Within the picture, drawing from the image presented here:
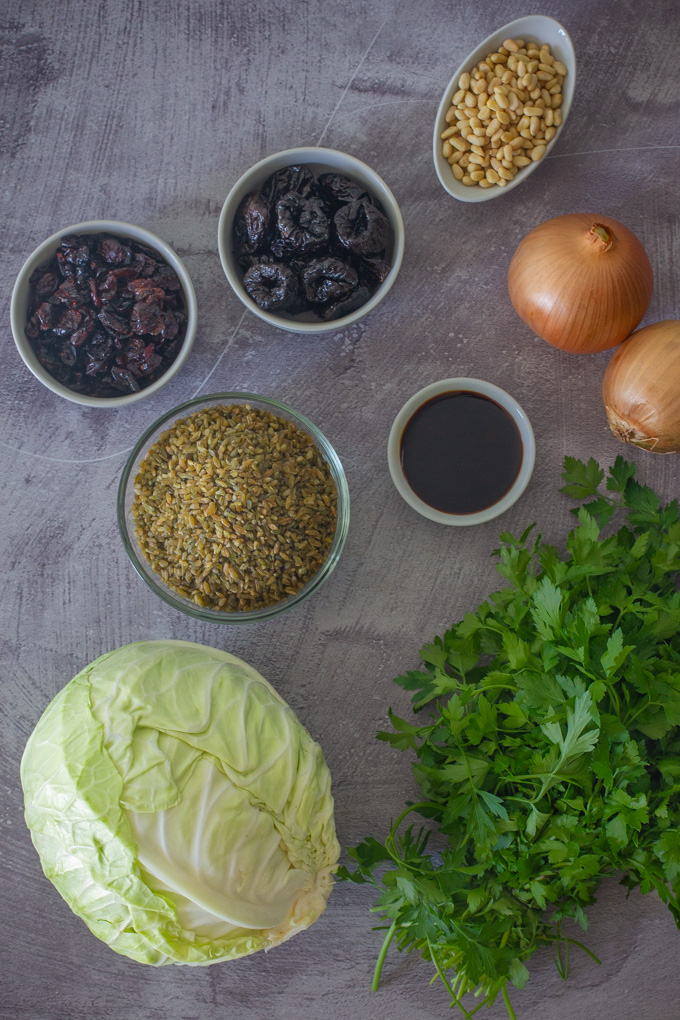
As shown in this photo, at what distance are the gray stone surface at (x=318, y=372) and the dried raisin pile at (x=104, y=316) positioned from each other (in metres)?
0.11

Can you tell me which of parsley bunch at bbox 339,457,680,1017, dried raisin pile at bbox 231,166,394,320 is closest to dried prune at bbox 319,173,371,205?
dried raisin pile at bbox 231,166,394,320

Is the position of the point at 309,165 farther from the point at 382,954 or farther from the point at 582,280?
the point at 382,954

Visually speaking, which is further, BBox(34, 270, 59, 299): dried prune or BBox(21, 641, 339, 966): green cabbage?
BBox(34, 270, 59, 299): dried prune

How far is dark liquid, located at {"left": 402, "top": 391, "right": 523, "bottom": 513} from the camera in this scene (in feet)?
5.02

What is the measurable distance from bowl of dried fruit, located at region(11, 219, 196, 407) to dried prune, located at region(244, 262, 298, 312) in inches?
5.0

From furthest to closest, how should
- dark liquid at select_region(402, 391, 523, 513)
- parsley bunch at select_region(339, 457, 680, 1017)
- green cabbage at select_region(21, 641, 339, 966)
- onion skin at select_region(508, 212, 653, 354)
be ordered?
dark liquid at select_region(402, 391, 523, 513)
onion skin at select_region(508, 212, 653, 354)
parsley bunch at select_region(339, 457, 680, 1017)
green cabbage at select_region(21, 641, 339, 966)

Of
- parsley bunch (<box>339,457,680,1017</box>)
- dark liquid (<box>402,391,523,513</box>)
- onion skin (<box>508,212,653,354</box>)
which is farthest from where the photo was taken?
dark liquid (<box>402,391,523,513</box>)

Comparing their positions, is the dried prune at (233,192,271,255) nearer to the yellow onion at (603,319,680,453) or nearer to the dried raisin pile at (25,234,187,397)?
the dried raisin pile at (25,234,187,397)

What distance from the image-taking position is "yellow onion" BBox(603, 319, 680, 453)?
1.42 m

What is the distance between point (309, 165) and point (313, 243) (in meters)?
0.21

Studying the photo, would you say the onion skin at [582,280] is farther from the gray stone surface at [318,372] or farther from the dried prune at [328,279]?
the dried prune at [328,279]

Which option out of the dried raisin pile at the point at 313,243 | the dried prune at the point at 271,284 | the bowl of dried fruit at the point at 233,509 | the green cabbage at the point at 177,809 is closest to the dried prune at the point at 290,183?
the dried raisin pile at the point at 313,243

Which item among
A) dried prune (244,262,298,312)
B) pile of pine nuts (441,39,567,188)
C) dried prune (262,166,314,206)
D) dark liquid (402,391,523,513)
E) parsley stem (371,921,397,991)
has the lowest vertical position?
parsley stem (371,921,397,991)

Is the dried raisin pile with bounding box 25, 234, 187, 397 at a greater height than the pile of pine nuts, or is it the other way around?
the pile of pine nuts
